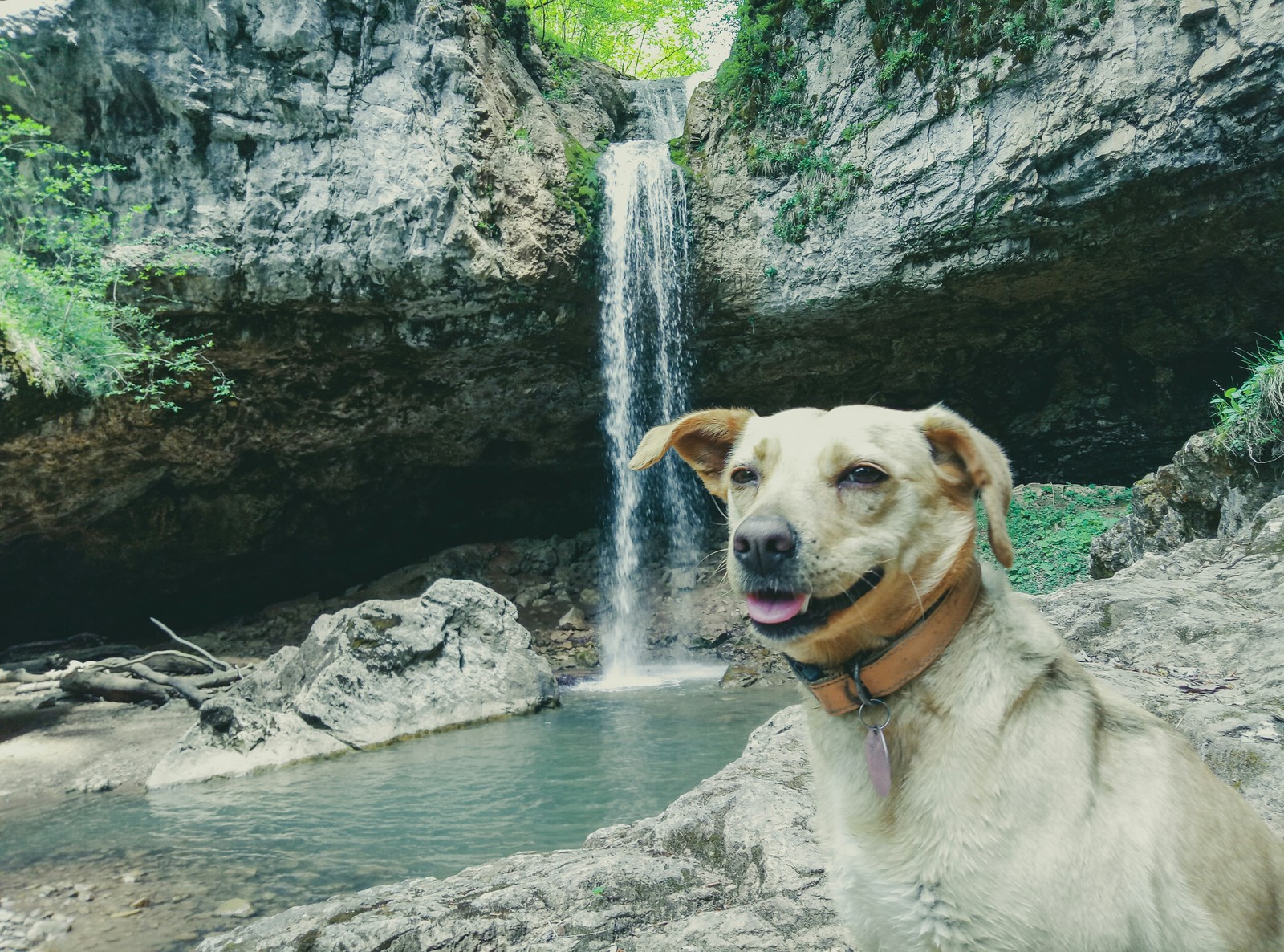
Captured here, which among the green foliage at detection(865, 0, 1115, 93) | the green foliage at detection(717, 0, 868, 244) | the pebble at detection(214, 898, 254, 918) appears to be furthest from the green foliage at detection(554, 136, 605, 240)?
the pebble at detection(214, 898, 254, 918)

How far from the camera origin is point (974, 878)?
1322mm

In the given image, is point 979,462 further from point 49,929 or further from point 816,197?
point 816,197

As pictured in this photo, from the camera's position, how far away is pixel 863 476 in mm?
1582

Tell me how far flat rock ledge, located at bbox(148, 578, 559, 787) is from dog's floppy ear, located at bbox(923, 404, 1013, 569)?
6.64 m

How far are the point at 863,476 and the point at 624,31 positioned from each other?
21.2 m

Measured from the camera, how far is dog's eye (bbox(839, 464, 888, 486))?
1573mm

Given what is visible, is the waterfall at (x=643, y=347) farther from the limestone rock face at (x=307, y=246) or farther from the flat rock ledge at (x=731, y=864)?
the flat rock ledge at (x=731, y=864)

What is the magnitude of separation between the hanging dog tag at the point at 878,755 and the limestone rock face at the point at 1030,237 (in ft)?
22.2

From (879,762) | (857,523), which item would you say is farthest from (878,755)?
(857,523)

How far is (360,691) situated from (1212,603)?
6651 millimetres

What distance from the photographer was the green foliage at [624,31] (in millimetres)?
14864

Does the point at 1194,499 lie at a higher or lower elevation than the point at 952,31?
lower

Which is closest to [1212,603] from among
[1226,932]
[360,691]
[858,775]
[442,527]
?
[1226,932]

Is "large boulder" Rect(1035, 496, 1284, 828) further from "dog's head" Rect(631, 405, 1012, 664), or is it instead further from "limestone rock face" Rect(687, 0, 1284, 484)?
"limestone rock face" Rect(687, 0, 1284, 484)
